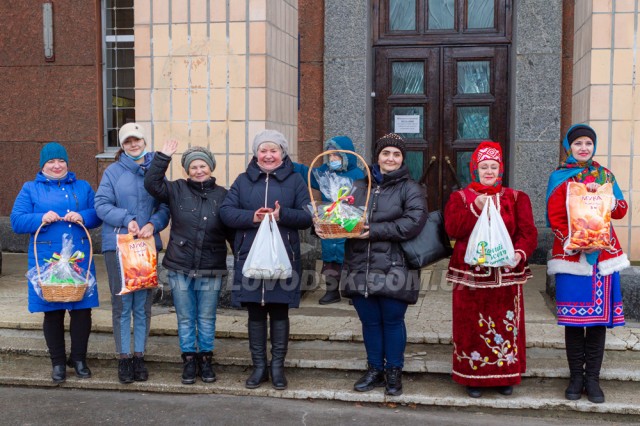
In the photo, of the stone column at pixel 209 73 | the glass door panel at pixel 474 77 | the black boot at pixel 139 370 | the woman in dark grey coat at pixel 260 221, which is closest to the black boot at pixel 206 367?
the woman in dark grey coat at pixel 260 221

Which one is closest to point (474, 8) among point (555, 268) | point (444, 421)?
point (555, 268)

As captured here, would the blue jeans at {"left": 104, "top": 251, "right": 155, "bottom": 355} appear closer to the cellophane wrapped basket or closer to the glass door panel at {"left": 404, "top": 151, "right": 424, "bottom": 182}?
the cellophane wrapped basket

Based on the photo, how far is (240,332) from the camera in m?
6.09

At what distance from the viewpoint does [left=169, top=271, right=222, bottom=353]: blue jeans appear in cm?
526

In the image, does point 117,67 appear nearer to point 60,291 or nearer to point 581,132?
point 60,291

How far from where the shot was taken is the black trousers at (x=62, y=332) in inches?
213

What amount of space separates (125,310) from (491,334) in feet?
8.24

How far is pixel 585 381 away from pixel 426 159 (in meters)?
4.41

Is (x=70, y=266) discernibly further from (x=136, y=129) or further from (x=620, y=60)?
(x=620, y=60)

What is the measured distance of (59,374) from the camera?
545 cm

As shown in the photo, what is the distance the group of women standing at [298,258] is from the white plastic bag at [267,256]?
0.39 ft

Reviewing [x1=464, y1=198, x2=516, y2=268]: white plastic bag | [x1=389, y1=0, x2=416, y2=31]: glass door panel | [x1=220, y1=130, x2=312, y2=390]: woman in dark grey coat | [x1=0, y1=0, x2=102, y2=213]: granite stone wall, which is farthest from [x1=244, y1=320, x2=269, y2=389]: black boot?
[x1=0, y1=0, x2=102, y2=213]: granite stone wall

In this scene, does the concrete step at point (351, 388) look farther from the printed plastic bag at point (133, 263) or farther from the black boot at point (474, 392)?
the printed plastic bag at point (133, 263)

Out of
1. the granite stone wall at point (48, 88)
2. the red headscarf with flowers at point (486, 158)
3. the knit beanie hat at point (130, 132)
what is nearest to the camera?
the red headscarf with flowers at point (486, 158)
